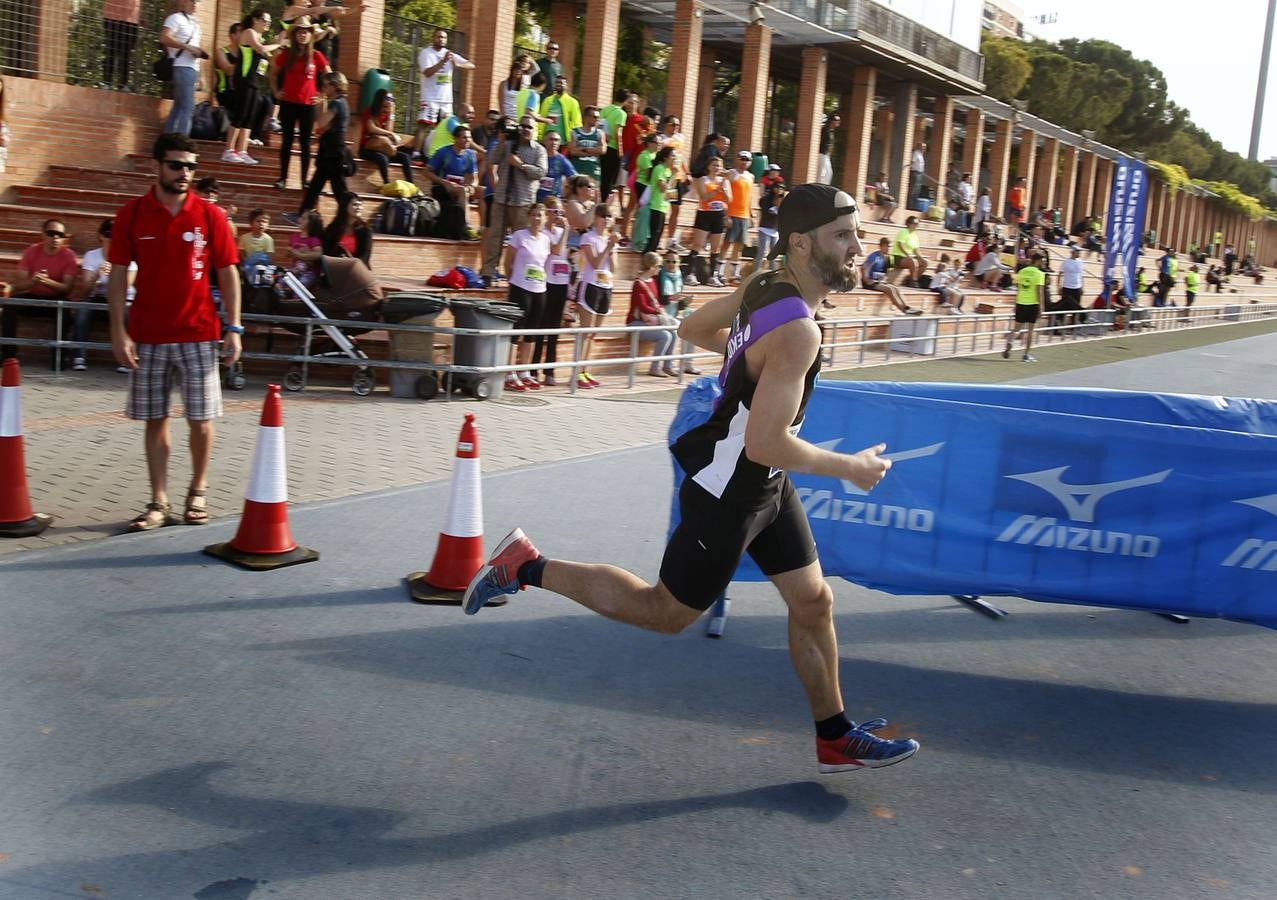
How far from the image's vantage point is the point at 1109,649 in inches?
249

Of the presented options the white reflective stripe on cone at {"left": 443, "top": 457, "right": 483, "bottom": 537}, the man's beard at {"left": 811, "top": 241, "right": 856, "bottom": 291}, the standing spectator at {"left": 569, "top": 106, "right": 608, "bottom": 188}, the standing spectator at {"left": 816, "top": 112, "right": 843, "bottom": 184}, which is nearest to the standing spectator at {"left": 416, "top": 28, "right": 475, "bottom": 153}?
the standing spectator at {"left": 569, "top": 106, "right": 608, "bottom": 188}

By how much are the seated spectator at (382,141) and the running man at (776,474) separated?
14290 mm

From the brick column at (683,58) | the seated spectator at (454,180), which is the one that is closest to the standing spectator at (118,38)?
the seated spectator at (454,180)

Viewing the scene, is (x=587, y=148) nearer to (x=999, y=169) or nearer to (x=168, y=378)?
(x=168, y=378)

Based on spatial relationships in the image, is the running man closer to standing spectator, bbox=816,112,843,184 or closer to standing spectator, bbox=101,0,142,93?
standing spectator, bbox=101,0,142,93

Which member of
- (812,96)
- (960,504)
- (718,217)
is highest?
(812,96)

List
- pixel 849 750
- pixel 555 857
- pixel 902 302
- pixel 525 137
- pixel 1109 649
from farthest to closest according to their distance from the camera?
pixel 902 302 → pixel 525 137 → pixel 1109 649 → pixel 849 750 → pixel 555 857

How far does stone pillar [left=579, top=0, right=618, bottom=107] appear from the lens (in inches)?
1135

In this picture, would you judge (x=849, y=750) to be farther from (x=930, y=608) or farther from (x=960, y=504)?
(x=930, y=608)

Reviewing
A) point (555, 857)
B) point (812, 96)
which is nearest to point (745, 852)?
point (555, 857)

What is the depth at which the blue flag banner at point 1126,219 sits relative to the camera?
28391 mm

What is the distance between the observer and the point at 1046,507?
232 inches

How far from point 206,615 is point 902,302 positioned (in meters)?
19.6

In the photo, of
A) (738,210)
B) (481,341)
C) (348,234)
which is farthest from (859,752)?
(738,210)
